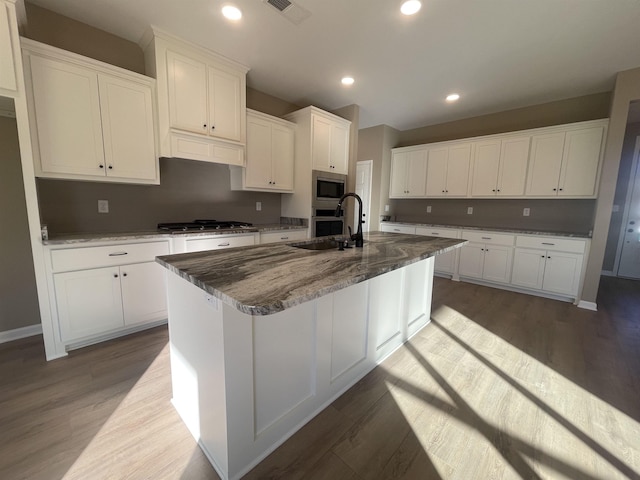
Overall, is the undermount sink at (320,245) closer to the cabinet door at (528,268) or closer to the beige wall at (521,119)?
the cabinet door at (528,268)

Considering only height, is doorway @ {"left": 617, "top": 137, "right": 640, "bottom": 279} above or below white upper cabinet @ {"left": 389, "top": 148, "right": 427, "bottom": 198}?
below

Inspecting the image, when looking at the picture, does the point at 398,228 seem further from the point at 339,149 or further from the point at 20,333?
the point at 20,333

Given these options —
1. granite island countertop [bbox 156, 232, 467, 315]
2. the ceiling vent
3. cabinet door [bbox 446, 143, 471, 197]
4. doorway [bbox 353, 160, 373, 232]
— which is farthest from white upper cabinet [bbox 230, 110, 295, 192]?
cabinet door [bbox 446, 143, 471, 197]

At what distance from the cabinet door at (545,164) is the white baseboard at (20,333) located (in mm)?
5842

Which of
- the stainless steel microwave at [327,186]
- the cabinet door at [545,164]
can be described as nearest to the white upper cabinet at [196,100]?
the stainless steel microwave at [327,186]

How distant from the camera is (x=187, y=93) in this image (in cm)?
256

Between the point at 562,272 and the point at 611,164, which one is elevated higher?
the point at 611,164

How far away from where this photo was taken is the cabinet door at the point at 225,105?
2732 millimetres

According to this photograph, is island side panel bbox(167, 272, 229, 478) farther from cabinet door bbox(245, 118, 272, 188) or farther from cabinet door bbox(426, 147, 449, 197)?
cabinet door bbox(426, 147, 449, 197)

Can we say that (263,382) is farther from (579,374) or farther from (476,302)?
(476,302)

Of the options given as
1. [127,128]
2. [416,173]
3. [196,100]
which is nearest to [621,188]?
[416,173]

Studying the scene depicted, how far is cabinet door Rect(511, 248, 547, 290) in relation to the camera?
3.55 meters

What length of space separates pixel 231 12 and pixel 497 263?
436cm

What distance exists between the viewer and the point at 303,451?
4.23 feet
